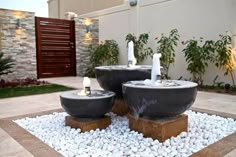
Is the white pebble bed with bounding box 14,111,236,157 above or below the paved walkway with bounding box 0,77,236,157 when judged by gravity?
below

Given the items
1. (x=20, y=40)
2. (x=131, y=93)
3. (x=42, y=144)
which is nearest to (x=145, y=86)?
(x=131, y=93)

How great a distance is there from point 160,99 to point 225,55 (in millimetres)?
3516

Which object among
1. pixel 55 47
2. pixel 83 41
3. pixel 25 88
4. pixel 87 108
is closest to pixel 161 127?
pixel 87 108

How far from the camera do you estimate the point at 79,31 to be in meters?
8.87

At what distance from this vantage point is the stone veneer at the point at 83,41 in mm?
8875

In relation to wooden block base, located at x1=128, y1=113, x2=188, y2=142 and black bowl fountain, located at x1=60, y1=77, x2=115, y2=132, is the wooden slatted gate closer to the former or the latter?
black bowl fountain, located at x1=60, y1=77, x2=115, y2=132

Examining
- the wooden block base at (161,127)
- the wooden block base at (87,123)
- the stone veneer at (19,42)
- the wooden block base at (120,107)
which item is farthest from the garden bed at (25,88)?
the wooden block base at (161,127)

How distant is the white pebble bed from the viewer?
2064 mm

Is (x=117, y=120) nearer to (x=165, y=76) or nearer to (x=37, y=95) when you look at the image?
(x=37, y=95)

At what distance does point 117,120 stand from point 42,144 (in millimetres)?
1103

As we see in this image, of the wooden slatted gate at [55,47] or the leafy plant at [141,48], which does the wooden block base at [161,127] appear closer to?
the leafy plant at [141,48]

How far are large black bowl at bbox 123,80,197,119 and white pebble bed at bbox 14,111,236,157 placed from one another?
29 cm

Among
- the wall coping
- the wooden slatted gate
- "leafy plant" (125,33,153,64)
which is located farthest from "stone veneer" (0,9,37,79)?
"leafy plant" (125,33,153,64)

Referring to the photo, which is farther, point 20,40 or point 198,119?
point 20,40
